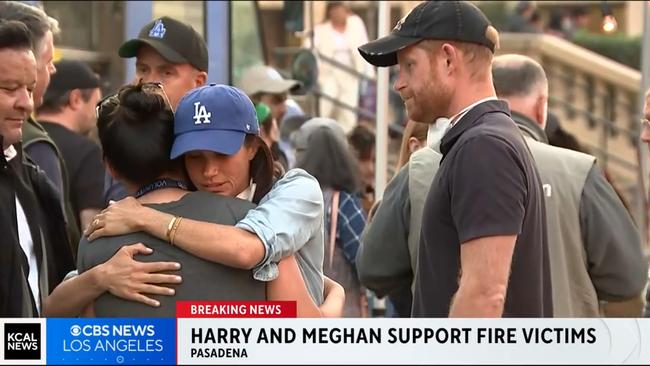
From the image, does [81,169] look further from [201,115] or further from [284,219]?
[284,219]

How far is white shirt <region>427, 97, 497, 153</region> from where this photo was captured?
378 centimetres

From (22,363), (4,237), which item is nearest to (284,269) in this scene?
(22,363)

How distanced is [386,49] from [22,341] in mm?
1222

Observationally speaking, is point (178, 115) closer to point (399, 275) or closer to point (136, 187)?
point (136, 187)

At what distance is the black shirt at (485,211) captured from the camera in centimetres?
354

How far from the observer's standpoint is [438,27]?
A: 3811mm

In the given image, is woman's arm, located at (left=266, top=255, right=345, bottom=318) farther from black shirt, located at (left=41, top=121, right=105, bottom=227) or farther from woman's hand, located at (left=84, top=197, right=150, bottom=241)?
black shirt, located at (left=41, top=121, right=105, bottom=227)

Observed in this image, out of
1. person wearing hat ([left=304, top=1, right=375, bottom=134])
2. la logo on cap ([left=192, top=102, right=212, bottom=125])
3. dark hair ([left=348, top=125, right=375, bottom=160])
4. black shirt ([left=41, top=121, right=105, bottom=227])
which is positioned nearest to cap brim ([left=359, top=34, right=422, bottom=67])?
la logo on cap ([left=192, top=102, right=212, bottom=125])

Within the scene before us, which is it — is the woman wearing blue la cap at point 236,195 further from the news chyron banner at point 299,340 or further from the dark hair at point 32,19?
the dark hair at point 32,19

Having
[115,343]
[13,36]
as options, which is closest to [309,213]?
[115,343]

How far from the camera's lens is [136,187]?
3533 mm

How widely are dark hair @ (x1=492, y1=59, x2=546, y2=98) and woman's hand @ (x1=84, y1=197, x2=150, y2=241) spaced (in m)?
2.17

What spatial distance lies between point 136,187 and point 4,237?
639 mm

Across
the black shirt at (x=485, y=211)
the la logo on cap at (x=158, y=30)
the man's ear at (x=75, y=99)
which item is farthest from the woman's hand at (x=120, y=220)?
the man's ear at (x=75, y=99)
